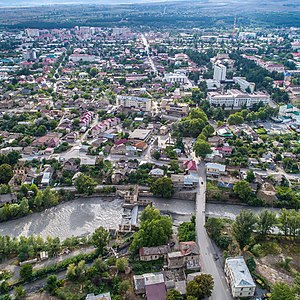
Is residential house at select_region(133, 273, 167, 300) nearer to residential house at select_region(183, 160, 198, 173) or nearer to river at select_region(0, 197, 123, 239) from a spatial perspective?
river at select_region(0, 197, 123, 239)

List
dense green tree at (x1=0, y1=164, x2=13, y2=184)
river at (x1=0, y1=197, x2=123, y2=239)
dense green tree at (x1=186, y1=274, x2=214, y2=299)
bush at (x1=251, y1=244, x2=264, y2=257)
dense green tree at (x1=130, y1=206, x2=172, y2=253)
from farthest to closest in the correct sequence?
dense green tree at (x1=0, y1=164, x2=13, y2=184) → river at (x1=0, y1=197, x2=123, y2=239) → bush at (x1=251, y1=244, x2=264, y2=257) → dense green tree at (x1=130, y1=206, x2=172, y2=253) → dense green tree at (x1=186, y1=274, x2=214, y2=299)

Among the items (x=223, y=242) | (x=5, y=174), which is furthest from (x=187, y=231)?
(x=5, y=174)

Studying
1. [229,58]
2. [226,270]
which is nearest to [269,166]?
[226,270]

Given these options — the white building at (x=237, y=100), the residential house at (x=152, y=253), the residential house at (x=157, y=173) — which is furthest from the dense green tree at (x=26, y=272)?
the white building at (x=237, y=100)

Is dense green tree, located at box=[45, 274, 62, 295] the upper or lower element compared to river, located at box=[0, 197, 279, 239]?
upper

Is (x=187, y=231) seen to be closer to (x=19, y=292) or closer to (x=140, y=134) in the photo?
(x=19, y=292)

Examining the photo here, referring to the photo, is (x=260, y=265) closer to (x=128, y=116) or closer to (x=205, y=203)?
(x=205, y=203)

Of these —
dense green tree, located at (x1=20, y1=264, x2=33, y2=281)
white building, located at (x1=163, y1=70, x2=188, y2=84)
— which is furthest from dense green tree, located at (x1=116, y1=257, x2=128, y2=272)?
white building, located at (x1=163, y1=70, x2=188, y2=84)

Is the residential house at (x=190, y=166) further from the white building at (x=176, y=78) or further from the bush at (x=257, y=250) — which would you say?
the white building at (x=176, y=78)
